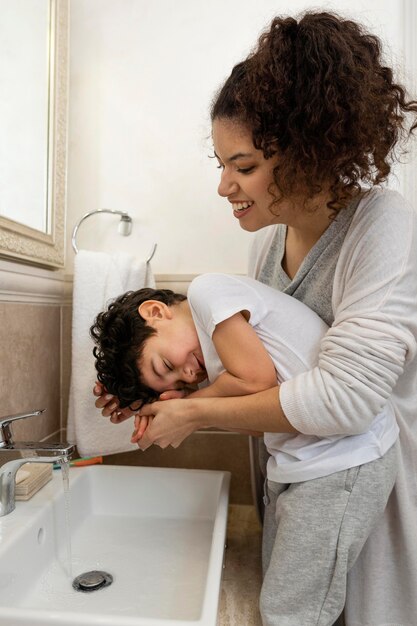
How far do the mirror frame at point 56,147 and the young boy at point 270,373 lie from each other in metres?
0.32

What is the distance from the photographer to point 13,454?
1.00 meters

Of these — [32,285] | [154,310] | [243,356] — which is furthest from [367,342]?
[32,285]

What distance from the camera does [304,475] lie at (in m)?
0.95

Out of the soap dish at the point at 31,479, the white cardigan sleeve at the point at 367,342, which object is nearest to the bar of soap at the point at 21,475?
the soap dish at the point at 31,479

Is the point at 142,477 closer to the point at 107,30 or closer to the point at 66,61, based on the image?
the point at 66,61

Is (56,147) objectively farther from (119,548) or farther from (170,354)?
(119,548)

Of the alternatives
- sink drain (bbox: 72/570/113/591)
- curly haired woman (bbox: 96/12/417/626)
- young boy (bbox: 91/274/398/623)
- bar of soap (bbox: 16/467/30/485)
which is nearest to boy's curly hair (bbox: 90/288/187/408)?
→ young boy (bbox: 91/274/398/623)

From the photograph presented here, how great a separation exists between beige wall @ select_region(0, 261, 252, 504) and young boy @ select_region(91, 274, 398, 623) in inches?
8.3

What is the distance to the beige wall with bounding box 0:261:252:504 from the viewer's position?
1219 millimetres

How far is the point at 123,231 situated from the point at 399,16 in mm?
1000

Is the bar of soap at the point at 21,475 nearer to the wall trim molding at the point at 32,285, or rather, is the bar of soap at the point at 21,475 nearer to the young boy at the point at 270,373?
the young boy at the point at 270,373

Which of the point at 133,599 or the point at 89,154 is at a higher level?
the point at 89,154

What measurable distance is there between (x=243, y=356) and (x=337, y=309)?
193mm

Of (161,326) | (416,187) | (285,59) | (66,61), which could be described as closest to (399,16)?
(416,187)
